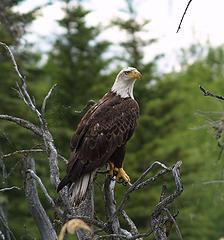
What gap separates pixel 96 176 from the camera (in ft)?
25.7

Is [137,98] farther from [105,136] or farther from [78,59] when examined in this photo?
[105,136]

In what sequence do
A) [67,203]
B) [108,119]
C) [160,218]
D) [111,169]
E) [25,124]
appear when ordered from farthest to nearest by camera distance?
1. [108,119]
2. [111,169]
3. [25,124]
4. [67,203]
5. [160,218]

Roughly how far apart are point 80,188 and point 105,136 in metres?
0.86

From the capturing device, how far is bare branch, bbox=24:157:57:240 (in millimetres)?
7027

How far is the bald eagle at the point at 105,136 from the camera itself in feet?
24.3

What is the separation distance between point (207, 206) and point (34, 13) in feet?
53.8

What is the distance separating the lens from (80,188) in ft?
23.7

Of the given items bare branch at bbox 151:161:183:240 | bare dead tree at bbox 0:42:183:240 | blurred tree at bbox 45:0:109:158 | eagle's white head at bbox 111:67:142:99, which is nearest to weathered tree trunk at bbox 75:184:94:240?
bare dead tree at bbox 0:42:183:240

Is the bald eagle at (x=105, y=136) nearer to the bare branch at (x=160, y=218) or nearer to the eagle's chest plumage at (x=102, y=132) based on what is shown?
the eagle's chest plumage at (x=102, y=132)

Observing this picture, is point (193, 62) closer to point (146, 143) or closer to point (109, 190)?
point (146, 143)

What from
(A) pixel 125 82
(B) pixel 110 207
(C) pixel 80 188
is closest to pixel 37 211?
(C) pixel 80 188

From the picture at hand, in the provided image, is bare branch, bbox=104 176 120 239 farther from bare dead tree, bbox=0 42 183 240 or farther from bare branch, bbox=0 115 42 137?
bare branch, bbox=0 115 42 137

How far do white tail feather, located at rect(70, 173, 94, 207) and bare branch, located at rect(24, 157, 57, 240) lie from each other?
26 centimetres

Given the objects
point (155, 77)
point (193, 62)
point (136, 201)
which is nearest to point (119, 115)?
point (136, 201)
